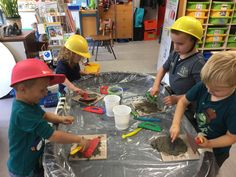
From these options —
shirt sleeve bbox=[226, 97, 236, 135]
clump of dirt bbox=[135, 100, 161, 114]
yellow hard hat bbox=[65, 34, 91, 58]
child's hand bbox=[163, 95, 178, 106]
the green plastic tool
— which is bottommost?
the green plastic tool

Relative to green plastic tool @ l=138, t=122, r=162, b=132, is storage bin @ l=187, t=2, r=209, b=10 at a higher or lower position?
higher

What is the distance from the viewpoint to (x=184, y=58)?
128 cm

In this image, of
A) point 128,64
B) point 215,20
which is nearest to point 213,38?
point 215,20

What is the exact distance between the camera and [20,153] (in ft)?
2.81

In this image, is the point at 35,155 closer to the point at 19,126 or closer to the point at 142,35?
the point at 19,126

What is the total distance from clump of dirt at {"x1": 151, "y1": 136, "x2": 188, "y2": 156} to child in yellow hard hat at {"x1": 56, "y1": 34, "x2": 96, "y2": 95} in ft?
1.96

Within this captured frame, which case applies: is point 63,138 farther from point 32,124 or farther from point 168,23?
point 168,23

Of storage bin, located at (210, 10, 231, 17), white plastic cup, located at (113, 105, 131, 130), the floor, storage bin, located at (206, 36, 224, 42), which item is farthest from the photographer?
storage bin, located at (206, 36, 224, 42)

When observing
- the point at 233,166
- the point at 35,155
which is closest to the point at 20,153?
the point at 35,155

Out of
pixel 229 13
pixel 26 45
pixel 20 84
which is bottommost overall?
pixel 26 45

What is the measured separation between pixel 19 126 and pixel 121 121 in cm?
43

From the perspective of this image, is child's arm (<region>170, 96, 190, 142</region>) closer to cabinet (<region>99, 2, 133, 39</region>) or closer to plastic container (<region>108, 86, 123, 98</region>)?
plastic container (<region>108, 86, 123, 98</region>)

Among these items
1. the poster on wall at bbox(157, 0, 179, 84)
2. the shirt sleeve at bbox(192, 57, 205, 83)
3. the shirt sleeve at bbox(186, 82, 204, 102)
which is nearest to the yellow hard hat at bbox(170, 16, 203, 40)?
the shirt sleeve at bbox(192, 57, 205, 83)

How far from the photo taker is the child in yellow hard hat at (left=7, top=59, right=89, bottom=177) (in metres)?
0.75
